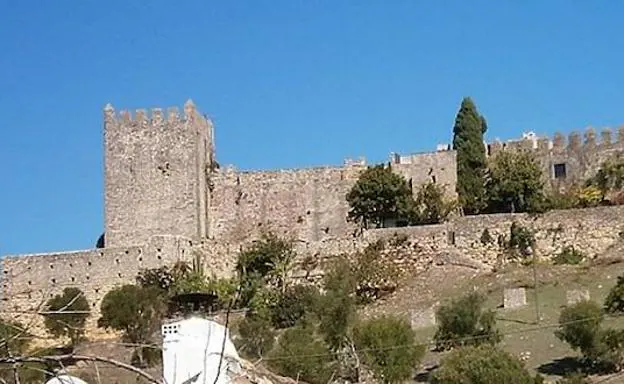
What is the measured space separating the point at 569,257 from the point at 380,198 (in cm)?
590

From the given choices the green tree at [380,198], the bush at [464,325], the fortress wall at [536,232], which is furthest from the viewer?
the green tree at [380,198]

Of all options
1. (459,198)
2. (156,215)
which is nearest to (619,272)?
(459,198)

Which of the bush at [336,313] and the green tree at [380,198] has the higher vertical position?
the green tree at [380,198]

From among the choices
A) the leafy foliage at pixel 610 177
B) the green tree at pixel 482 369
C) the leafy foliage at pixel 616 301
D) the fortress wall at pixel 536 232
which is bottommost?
the green tree at pixel 482 369

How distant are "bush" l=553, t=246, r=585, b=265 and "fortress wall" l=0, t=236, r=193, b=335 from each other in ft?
33.8

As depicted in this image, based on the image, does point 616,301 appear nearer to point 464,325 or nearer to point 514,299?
point 514,299

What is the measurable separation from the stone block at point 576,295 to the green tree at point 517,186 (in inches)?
244

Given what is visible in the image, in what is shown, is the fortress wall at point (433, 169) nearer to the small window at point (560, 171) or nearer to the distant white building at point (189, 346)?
the small window at point (560, 171)

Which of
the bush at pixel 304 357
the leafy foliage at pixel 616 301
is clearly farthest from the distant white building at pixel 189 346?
the leafy foliage at pixel 616 301

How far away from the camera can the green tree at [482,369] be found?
2191cm

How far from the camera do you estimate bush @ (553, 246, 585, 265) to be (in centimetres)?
3538

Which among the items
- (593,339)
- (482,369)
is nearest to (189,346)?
(482,369)

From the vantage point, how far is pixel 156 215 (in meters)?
38.7

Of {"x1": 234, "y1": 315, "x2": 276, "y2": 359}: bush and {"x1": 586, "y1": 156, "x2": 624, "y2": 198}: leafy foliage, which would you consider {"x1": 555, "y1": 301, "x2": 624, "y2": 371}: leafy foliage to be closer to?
{"x1": 234, "y1": 315, "x2": 276, "y2": 359}: bush
